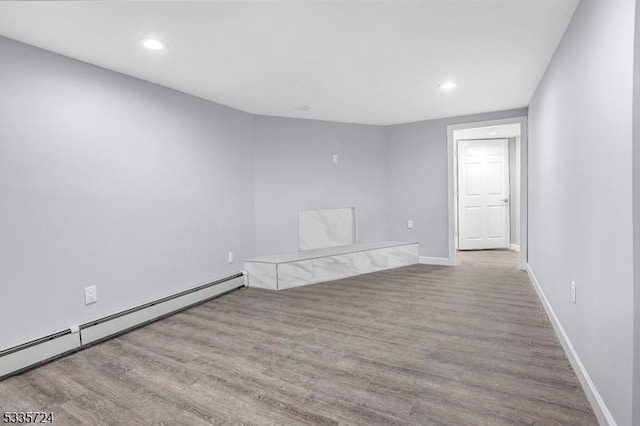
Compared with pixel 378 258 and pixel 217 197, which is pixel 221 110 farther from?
pixel 378 258

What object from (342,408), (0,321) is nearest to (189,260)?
(0,321)

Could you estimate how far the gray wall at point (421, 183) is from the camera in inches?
203

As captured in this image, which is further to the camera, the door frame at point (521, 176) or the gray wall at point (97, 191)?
the door frame at point (521, 176)

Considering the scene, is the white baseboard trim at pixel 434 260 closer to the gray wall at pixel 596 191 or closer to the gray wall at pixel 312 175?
the gray wall at pixel 312 175

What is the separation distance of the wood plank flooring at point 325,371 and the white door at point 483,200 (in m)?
3.23

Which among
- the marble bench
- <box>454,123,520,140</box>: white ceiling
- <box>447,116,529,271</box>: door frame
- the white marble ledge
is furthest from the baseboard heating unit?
<box>454,123,520,140</box>: white ceiling

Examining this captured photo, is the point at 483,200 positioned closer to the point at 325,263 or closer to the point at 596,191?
the point at 325,263

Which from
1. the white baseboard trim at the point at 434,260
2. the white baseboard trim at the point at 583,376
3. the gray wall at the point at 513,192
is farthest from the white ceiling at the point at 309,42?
the gray wall at the point at 513,192

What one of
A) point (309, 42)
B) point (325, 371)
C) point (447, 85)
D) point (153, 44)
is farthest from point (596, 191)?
point (153, 44)

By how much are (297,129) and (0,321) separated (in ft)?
11.8

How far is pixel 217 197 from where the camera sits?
13.0 feet

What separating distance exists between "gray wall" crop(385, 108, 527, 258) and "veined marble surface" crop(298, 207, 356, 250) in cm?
77

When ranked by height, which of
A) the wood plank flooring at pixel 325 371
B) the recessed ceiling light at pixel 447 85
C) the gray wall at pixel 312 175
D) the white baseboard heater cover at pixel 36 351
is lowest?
the wood plank flooring at pixel 325 371

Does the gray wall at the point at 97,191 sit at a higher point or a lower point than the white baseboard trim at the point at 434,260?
higher
